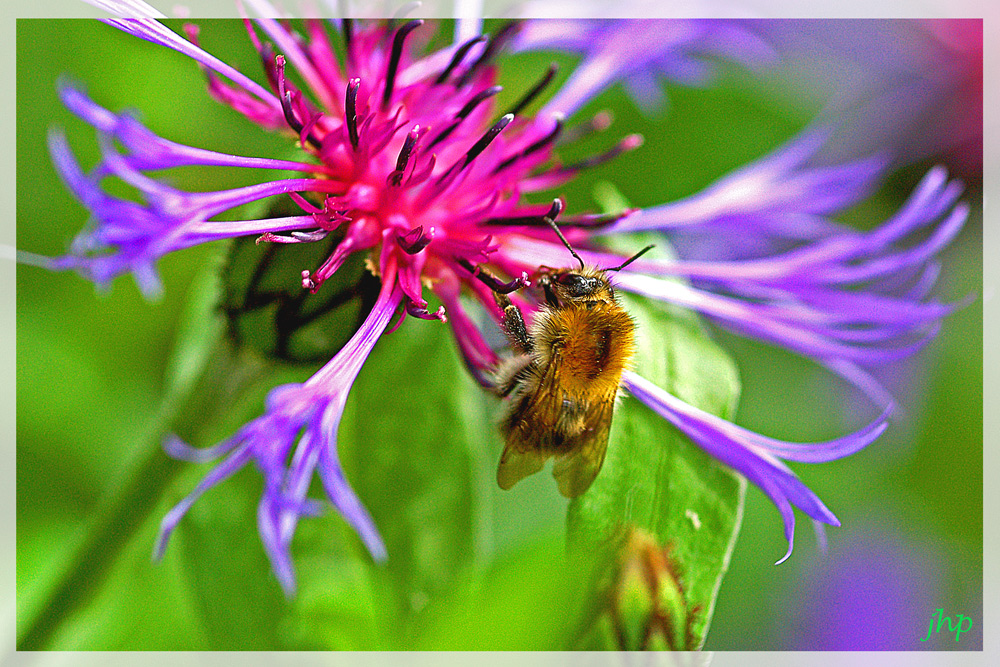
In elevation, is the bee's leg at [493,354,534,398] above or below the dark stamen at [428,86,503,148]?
below

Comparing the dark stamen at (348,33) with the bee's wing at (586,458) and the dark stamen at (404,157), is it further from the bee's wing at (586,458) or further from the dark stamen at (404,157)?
the bee's wing at (586,458)

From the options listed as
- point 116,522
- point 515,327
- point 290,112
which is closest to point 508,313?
point 515,327

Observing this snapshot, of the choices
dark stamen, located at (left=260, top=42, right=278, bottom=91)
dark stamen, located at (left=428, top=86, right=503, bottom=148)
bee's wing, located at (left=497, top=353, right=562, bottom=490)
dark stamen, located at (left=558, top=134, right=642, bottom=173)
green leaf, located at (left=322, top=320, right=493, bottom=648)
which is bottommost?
green leaf, located at (left=322, top=320, right=493, bottom=648)

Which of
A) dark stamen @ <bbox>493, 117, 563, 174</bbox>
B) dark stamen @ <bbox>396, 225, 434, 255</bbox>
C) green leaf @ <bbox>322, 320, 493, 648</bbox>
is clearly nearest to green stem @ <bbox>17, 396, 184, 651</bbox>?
green leaf @ <bbox>322, 320, 493, 648</bbox>

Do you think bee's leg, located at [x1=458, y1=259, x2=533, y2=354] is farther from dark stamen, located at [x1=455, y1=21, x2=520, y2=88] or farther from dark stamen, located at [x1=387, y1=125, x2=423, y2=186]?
dark stamen, located at [x1=455, y1=21, x2=520, y2=88]

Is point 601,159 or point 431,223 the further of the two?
point 601,159

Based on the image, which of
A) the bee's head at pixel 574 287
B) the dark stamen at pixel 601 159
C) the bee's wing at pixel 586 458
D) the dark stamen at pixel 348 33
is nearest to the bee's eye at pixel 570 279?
the bee's head at pixel 574 287

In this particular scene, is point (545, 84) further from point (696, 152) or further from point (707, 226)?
point (696, 152)

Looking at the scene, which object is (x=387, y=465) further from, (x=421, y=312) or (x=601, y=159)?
(x=601, y=159)
